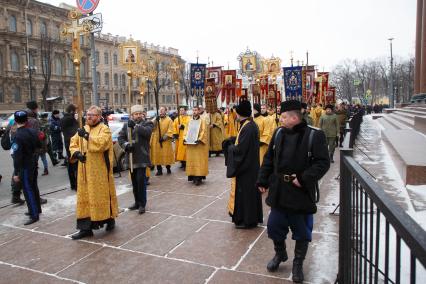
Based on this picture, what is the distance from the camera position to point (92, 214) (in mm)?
5105

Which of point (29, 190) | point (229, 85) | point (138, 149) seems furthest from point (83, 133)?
point (229, 85)

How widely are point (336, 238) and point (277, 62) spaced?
15716mm

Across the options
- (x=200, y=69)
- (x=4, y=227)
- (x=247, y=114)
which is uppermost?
(x=200, y=69)

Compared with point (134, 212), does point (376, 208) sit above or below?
above

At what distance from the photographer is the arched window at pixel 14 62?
50625 mm

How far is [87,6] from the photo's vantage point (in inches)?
412

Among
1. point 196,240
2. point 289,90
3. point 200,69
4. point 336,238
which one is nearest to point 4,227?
point 196,240

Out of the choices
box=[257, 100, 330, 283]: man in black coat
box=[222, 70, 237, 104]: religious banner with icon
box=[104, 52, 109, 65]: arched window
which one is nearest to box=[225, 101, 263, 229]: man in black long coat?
box=[257, 100, 330, 283]: man in black coat

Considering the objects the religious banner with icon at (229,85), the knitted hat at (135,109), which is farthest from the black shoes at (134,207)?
the religious banner with icon at (229,85)

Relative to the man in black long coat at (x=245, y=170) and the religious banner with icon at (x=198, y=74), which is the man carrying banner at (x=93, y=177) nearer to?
the man in black long coat at (x=245, y=170)

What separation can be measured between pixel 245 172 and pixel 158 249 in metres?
1.58

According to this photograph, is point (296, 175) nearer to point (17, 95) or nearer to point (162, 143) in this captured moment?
point (162, 143)

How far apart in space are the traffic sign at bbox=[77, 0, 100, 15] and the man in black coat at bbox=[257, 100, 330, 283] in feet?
27.6

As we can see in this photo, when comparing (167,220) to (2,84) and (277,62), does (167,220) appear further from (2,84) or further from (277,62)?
(2,84)
